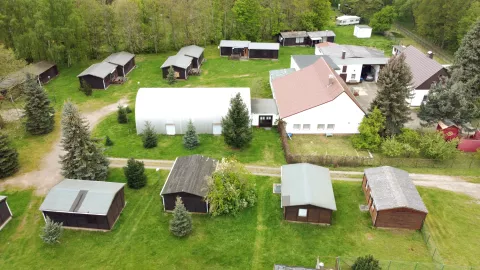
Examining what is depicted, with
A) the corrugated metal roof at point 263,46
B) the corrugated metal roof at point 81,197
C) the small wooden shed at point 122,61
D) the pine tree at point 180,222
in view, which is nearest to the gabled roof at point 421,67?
the corrugated metal roof at point 263,46

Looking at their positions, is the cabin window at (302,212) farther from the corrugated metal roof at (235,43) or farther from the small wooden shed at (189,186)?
the corrugated metal roof at (235,43)

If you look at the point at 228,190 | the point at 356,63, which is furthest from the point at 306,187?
the point at 356,63

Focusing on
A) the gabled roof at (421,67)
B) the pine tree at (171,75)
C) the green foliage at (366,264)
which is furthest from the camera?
→ the pine tree at (171,75)

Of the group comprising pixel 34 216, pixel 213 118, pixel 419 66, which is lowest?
pixel 34 216

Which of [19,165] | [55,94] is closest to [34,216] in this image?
[19,165]

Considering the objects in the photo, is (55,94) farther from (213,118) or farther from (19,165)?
(213,118)
